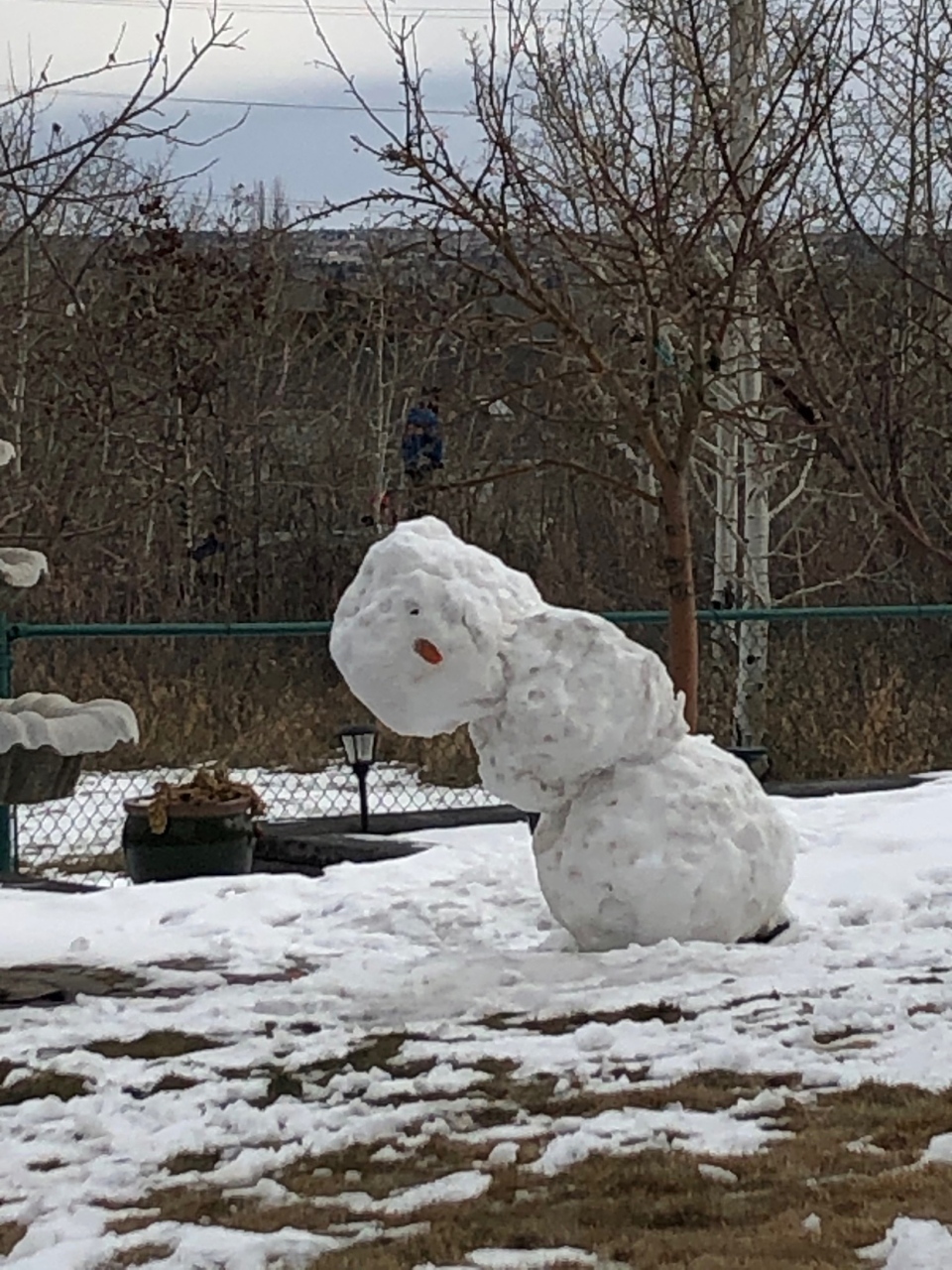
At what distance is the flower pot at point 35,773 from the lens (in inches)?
187

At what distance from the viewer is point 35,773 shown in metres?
4.84

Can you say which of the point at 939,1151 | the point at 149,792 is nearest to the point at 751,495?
the point at 149,792

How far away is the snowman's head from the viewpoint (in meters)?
4.68

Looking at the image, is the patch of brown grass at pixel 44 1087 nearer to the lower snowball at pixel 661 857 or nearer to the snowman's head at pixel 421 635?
the snowman's head at pixel 421 635

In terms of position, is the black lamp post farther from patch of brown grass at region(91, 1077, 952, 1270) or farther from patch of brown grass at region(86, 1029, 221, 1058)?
patch of brown grass at region(91, 1077, 952, 1270)

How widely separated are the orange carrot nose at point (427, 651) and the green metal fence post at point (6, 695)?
387 cm

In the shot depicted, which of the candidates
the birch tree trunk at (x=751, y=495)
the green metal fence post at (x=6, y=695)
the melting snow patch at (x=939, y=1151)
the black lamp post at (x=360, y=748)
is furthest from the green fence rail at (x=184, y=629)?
the melting snow patch at (x=939, y=1151)

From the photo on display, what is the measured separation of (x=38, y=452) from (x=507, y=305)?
183 inches

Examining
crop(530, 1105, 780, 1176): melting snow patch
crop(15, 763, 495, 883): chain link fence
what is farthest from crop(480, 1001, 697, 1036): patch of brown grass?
crop(15, 763, 495, 883): chain link fence

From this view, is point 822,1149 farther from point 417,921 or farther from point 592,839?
point 417,921

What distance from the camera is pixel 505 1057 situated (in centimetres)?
398

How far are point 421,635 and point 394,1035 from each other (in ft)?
3.38

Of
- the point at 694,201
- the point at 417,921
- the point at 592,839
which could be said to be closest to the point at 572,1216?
the point at 592,839

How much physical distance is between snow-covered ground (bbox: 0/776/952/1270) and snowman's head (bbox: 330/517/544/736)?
78 centimetres
